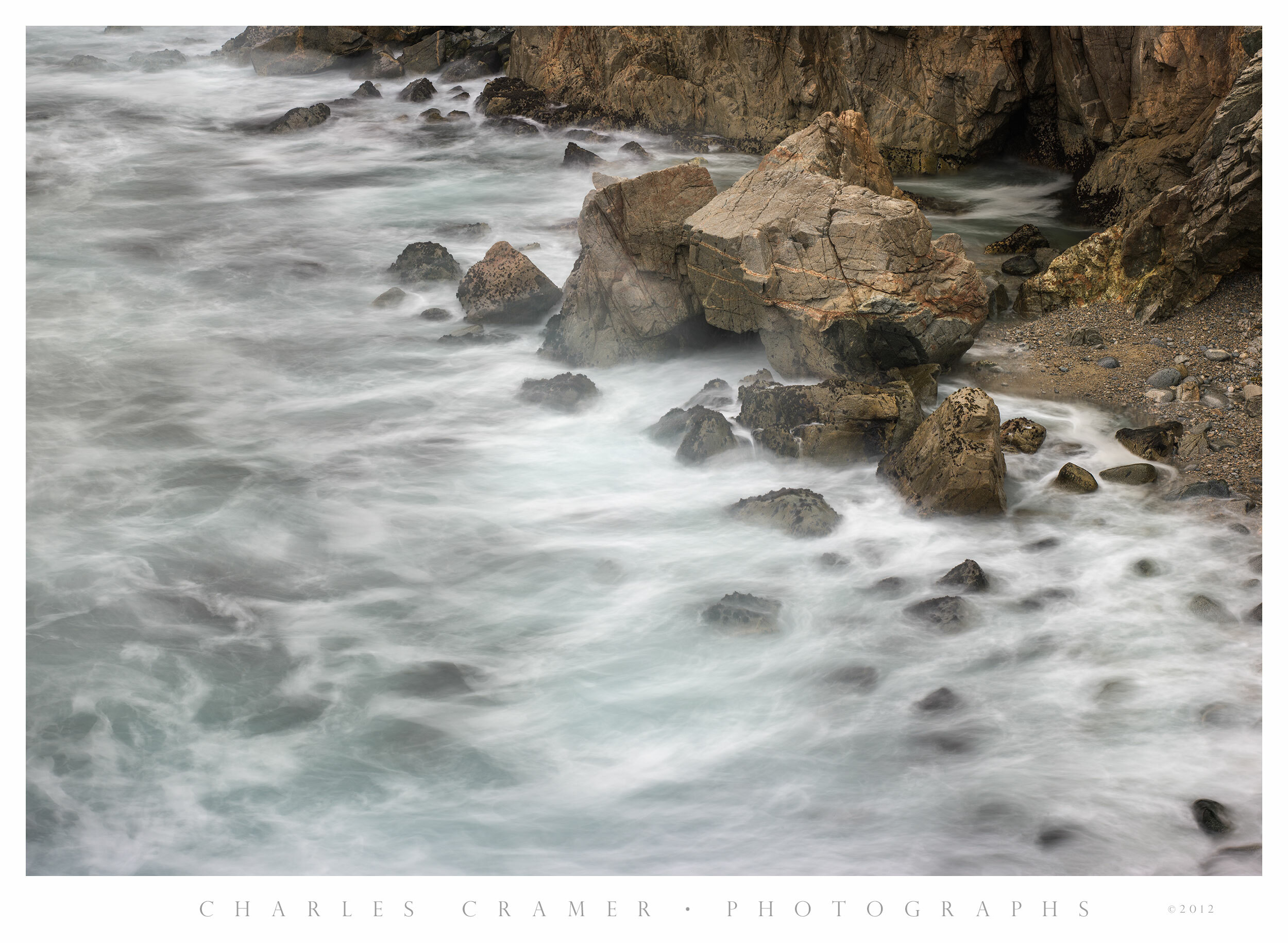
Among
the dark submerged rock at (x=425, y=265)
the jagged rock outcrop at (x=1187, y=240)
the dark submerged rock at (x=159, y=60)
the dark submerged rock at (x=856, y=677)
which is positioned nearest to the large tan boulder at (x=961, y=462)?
the dark submerged rock at (x=856, y=677)

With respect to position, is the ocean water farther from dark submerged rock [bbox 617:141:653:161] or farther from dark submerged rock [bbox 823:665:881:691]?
dark submerged rock [bbox 617:141:653:161]

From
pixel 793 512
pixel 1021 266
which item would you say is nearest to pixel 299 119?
pixel 1021 266

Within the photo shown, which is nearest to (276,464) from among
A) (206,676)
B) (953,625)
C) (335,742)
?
(206,676)

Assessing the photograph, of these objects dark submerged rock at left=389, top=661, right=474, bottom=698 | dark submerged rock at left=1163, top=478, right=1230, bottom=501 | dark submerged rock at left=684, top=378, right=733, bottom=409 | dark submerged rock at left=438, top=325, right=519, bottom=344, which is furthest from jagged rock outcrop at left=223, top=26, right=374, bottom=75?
dark submerged rock at left=1163, top=478, right=1230, bottom=501

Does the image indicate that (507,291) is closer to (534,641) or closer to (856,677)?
(534,641)

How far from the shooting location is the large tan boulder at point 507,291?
10.3 m

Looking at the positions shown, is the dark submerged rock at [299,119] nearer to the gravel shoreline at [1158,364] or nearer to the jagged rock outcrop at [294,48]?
Result: the jagged rock outcrop at [294,48]

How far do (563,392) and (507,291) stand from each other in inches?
76.6

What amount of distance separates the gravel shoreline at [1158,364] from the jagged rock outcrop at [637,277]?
2371 millimetres

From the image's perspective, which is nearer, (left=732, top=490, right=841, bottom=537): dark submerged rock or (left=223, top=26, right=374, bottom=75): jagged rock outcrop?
(left=732, top=490, right=841, bottom=537): dark submerged rock

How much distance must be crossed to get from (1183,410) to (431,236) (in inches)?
313

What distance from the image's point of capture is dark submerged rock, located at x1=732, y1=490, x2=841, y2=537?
700 centimetres

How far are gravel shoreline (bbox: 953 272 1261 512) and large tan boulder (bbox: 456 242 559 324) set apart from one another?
3854 millimetres

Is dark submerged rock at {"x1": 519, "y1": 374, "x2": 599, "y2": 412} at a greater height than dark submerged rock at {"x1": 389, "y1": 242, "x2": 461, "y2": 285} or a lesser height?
lesser
